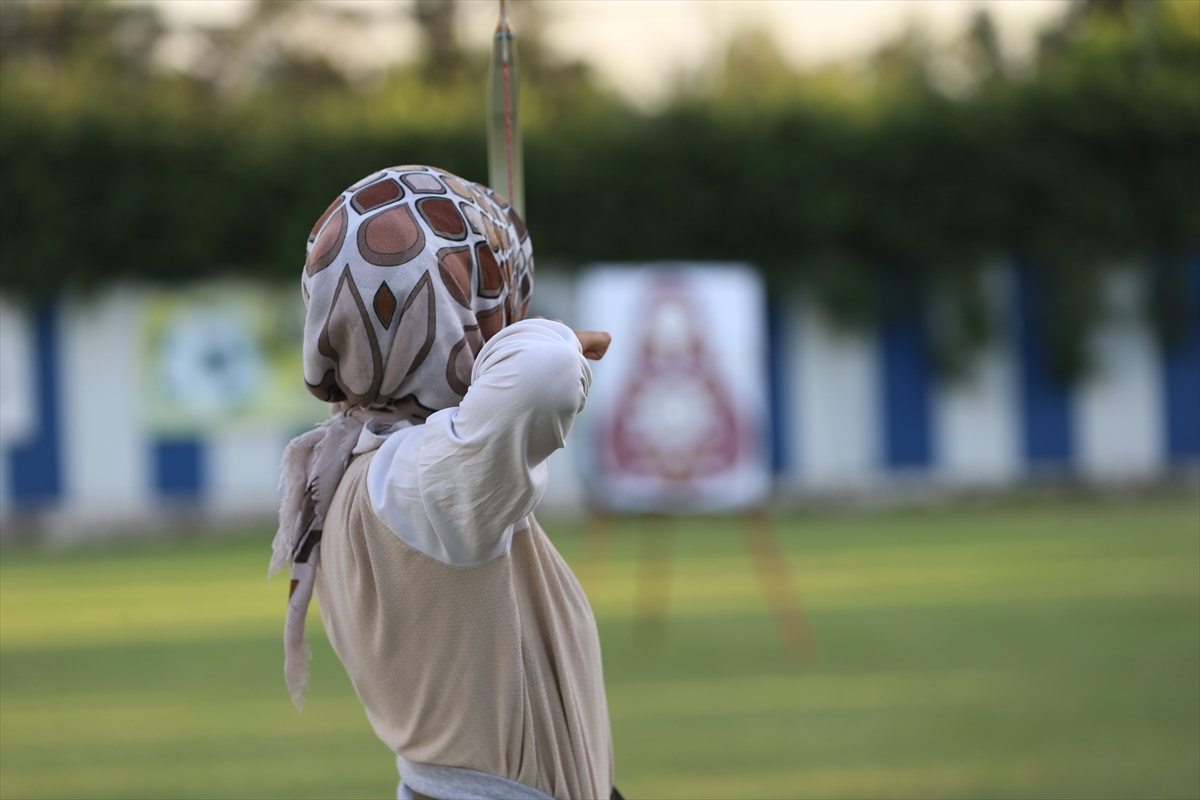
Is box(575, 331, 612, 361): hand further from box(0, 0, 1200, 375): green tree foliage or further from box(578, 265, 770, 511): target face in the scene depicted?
box(0, 0, 1200, 375): green tree foliage

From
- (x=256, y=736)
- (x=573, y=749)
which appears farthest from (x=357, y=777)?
(x=573, y=749)

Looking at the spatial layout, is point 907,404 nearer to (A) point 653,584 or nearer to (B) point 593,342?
(A) point 653,584

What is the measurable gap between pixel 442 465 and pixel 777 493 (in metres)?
8.89

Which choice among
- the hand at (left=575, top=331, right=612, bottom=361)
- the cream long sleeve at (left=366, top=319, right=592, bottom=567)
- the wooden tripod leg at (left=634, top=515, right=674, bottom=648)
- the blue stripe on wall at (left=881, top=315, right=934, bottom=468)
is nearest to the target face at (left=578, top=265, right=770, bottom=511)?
the wooden tripod leg at (left=634, top=515, right=674, bottom=648)

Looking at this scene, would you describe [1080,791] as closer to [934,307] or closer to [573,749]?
[573,749]

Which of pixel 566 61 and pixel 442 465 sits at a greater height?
pixel 566 61

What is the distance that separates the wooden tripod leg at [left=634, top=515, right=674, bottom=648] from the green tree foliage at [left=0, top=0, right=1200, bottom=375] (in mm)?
2616

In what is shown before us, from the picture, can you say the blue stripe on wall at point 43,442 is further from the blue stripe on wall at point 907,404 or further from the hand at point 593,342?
the hand at point 593,342

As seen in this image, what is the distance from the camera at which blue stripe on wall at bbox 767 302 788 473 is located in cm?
970

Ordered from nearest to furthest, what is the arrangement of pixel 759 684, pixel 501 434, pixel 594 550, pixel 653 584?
1. pixel 501 434
2. pixel 759 684
3. pixel 653 584
4. pixel 594 550

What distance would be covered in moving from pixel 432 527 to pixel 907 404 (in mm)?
9132

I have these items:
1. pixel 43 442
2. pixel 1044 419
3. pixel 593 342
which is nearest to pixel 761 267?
pixel 1044 419

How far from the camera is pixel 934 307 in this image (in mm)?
9781

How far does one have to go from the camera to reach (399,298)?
39.2 inches
